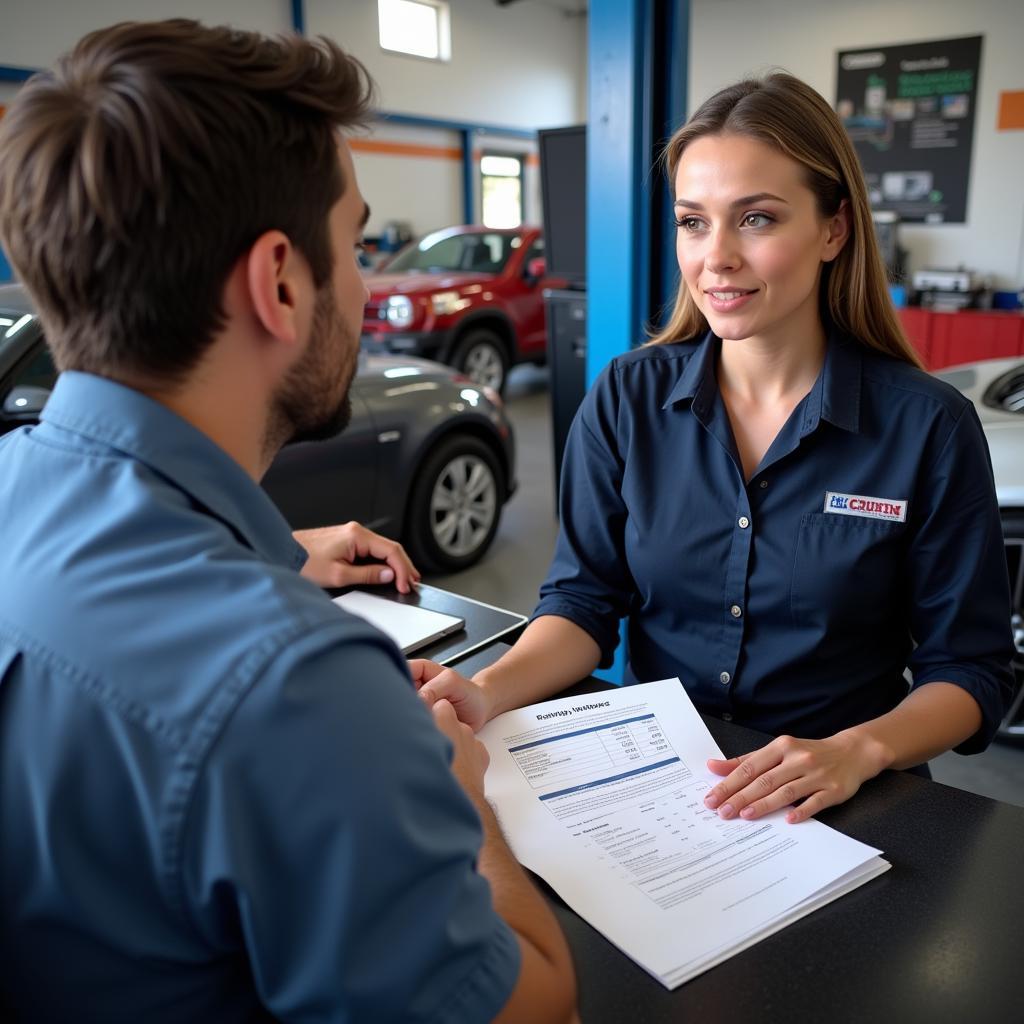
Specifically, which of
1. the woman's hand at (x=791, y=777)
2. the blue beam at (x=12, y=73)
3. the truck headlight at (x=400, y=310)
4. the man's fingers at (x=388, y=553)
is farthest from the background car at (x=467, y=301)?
the woman's hand at (x=791, y=777)

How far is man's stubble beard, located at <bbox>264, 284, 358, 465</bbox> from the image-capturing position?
778mm

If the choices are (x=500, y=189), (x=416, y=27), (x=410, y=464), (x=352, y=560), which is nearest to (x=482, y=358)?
(x=410, y=464)

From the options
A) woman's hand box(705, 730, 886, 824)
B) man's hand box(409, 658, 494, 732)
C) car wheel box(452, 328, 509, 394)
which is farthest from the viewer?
car wheel box(452, 328, 509, 394)

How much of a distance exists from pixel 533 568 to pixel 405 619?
2.74m

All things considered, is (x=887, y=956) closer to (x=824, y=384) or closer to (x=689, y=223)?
(x=824, y=384)

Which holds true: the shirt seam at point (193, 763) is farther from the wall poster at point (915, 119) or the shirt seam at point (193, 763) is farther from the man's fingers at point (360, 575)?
the wall poster at point (915, 119)

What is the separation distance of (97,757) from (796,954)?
0.62 m

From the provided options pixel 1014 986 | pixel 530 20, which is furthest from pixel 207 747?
pixel 530 20

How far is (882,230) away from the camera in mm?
7957

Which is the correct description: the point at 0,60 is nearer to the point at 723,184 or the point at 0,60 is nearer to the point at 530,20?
the point at 530,20

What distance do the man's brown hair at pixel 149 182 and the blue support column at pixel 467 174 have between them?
11879mm

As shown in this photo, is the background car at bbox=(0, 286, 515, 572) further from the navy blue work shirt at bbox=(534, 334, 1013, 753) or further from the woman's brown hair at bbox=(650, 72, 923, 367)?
the woman's brown hair at bbox=(650, 72, 923, 367)

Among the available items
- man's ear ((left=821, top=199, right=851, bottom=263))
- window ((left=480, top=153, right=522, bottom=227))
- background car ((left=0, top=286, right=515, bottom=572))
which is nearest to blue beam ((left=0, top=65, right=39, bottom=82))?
window ((left=480, top=153, right=522, bottom=227))

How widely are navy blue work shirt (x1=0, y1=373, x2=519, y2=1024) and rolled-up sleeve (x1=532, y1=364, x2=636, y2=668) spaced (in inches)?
36.9
